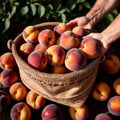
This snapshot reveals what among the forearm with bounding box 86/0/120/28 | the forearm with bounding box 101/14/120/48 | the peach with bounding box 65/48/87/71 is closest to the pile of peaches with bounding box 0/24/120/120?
the peach with bounding box 65/48/87/71

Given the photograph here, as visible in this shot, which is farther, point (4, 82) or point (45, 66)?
point (4, 82)

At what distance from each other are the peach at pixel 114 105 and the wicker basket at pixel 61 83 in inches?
5.4

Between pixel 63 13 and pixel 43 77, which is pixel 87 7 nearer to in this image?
pixel 63 13

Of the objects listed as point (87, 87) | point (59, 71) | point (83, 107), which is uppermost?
point (59, 71)

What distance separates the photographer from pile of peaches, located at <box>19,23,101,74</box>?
60.5 inches

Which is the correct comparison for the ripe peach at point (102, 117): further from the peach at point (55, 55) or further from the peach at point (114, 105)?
the peach at point (55, 55)

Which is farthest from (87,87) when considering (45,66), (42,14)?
(42,14)

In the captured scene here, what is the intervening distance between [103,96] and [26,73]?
0.44 m

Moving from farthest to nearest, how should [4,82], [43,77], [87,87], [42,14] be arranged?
[42,14], [4,82], [87,87], [43,77]

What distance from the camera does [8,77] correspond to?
69.7 inches

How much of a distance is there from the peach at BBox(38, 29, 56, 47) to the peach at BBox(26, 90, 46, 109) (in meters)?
0.28

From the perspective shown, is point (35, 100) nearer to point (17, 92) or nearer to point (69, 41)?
point (17, 92)

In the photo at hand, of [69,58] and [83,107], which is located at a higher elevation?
[69,58]

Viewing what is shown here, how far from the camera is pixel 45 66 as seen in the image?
62.1 inches
